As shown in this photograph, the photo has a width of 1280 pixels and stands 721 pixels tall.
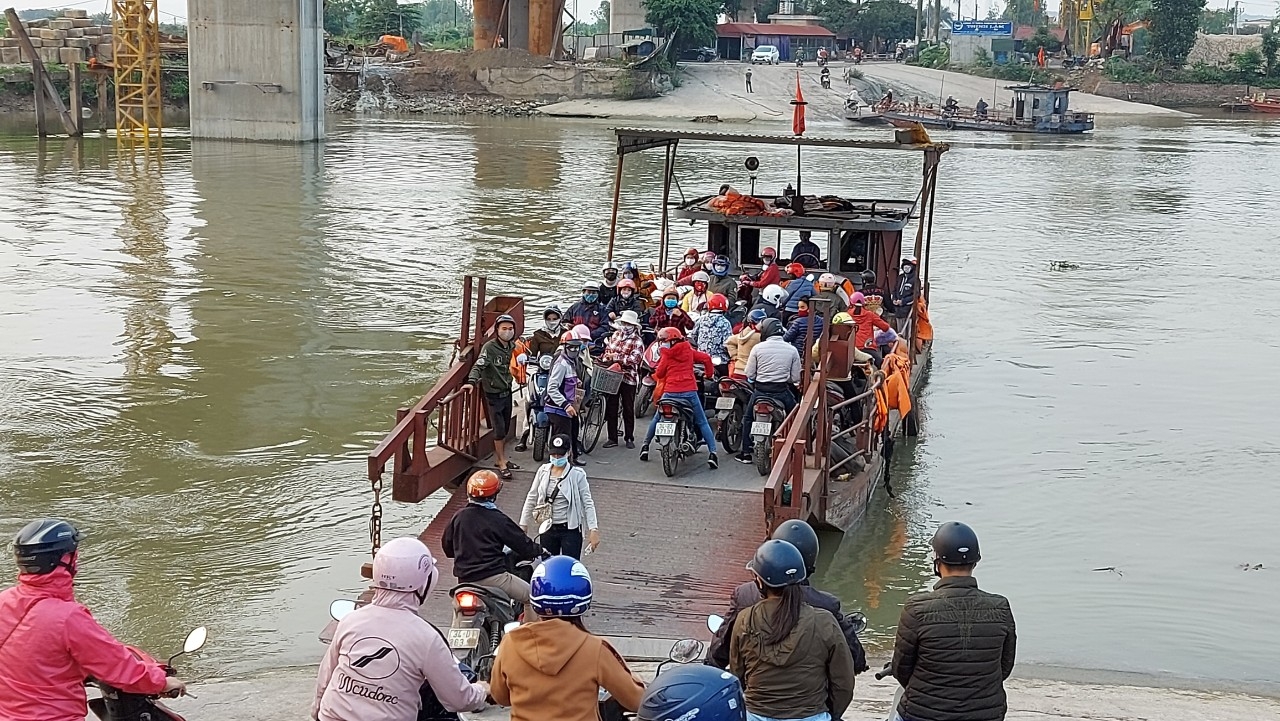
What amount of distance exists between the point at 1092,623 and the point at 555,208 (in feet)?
91.2

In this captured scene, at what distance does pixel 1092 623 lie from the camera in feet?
37.2

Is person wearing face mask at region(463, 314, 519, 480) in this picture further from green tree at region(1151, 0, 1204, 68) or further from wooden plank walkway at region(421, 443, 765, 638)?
green tree at region(1151, 0, 1204, 68)

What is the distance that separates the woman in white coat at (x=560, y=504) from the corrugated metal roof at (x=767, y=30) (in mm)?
98299

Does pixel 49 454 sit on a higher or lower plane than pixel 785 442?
lower

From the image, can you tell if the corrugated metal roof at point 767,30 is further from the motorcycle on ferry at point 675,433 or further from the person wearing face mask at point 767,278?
the motorcycle on ferry at point 675,433

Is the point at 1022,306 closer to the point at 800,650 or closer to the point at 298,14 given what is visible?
the point at 800,650

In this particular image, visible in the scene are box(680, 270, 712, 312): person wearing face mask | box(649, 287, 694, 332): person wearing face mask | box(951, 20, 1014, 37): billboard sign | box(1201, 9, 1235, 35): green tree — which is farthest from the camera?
box(1201, 9, 1235, 35): green tree

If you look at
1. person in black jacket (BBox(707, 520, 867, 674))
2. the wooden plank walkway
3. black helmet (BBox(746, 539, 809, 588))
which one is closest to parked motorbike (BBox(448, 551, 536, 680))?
the wooden plank walkway

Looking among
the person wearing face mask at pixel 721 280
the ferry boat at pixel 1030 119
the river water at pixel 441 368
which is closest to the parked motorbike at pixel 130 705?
the river water at pixel 441 368

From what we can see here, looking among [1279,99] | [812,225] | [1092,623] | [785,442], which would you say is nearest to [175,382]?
[812,225]

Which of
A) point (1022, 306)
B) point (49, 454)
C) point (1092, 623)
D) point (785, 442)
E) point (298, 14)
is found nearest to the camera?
point (785, 442)

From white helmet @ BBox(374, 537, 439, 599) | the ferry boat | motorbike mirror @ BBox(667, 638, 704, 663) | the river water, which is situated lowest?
the river water

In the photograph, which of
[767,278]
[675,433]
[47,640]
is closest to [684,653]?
[47,640]

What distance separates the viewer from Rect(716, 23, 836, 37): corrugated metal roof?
351 ft
